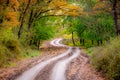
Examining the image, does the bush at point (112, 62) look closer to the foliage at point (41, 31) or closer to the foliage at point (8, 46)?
the foliage at point (8, 46)

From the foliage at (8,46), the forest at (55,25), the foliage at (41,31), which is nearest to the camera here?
the forest at (55,25)

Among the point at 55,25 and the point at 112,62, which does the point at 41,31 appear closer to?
the point at 55,25

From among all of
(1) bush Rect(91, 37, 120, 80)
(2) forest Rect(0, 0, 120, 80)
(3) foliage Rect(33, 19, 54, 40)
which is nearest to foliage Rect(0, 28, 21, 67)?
(2) forest Rect(0, 0, 120, 80)

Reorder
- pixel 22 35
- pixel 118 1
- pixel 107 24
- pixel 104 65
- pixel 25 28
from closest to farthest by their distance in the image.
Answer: pixel 104 65 < pixel 118 1 < pixel 22 35 < pixel 25 28 < pixel 107 24

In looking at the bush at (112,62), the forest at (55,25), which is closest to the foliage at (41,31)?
the forest at (55,25)

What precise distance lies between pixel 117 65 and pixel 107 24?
2725 cm

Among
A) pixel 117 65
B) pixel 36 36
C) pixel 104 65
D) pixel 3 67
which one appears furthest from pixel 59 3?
pixel 117 65

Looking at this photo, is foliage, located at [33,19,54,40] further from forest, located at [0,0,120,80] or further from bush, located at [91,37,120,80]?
bush, located at [91,37,120,80]

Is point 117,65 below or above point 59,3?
below

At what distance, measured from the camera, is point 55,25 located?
151 ft

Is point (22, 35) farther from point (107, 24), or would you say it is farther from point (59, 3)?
point (107, 24)

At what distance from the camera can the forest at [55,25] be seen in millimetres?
17234

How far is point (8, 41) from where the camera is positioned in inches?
941

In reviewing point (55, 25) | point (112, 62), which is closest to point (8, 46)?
point (112, 62)
